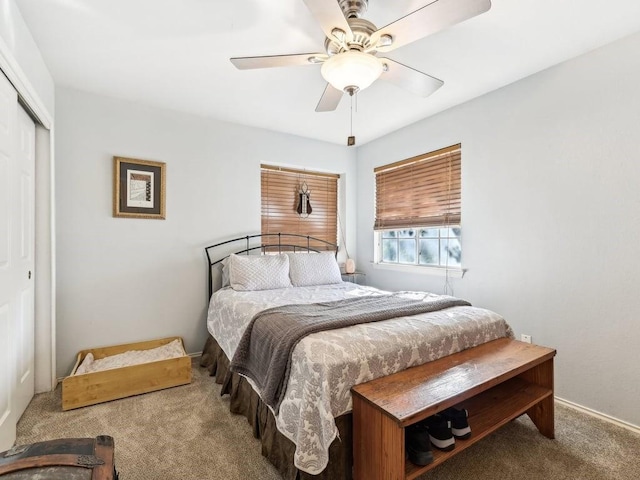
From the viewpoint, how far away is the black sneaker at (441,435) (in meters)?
1.45

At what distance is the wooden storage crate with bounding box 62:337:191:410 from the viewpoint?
2172 mm

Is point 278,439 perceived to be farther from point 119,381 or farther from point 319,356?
point 119,381

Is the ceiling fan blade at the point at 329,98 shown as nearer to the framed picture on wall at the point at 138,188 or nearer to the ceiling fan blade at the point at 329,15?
the ceiling fan blade at the point at 329,15

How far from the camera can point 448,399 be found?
1357 mm

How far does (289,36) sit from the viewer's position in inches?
Answer: 76.5

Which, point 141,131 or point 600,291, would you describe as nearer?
point 600,291

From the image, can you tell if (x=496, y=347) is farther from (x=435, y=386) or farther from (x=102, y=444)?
(x=102, y=444)

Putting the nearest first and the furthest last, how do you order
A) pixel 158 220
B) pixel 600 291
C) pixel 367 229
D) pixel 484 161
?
pixel 600 291
pixel 484 161
pixel 158 220
pixel 367 229

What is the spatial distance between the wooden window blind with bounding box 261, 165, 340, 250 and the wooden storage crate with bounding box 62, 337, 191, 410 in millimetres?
1637

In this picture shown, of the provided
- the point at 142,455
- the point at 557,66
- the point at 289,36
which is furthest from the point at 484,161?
the point at 142,455

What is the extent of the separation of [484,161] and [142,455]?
10.6 feet

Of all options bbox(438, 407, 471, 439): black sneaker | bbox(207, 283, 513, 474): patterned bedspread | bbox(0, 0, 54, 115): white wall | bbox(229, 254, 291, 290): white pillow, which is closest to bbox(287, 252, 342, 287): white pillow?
bbox(229, 254, 291, 290): white pillow

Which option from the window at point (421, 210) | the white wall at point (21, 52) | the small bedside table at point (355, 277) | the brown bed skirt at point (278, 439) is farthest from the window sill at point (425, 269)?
the white wall at point (21, 52)

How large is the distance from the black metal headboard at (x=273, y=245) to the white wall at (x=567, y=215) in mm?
1758
